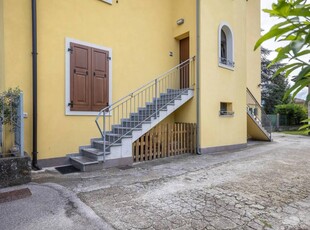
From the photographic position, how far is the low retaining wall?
394cm

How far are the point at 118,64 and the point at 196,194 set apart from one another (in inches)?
192

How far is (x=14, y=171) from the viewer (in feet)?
13.3

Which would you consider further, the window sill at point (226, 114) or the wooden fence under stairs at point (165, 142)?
the window sill at point (226, 114)

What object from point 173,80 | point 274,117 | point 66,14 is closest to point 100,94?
point 66,14

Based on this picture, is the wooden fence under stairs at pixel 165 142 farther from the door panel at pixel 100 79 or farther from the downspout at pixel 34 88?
the downspout at pixel 34 88

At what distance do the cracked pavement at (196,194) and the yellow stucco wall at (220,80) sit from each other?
2.27m

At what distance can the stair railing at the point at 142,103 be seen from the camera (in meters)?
6.46

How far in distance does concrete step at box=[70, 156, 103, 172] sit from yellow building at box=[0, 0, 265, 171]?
0.32 metres

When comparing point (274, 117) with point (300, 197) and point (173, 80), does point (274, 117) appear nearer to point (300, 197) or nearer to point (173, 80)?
point (173, 80)

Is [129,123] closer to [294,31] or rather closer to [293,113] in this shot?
[294,31]

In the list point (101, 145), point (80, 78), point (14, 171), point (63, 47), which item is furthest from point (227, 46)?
point (14, 171)

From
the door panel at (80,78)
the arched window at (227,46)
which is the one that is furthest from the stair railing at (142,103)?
the arched window at (227,46)

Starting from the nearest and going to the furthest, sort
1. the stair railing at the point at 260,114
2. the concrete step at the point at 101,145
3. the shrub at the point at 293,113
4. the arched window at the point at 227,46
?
the concrete step at the point at 101,145 → the arched window at the point at 227,46 → the stair railing at the point at 260,114 → the shrub at the point at 293,113

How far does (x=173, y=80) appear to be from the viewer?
8.52 metres
